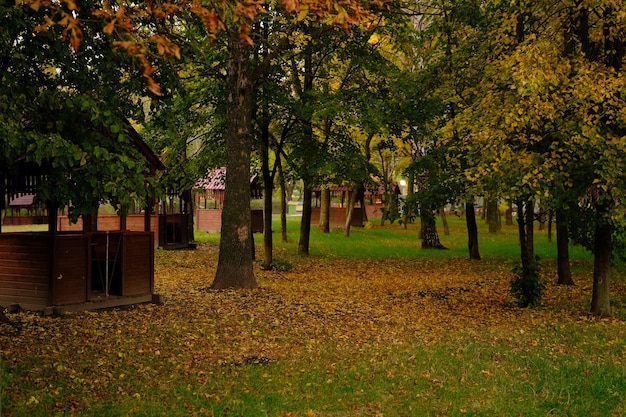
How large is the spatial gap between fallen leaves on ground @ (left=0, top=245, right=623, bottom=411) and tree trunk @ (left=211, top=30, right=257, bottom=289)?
0.63 meters

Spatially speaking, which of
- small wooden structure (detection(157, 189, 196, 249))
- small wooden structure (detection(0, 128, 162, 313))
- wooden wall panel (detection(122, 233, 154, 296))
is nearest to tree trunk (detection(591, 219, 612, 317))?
small wooden structure (detection(0, 128, 162, 313))

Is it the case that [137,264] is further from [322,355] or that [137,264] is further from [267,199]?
[267,199]

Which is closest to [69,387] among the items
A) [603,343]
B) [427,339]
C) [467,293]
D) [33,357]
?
[33,357]

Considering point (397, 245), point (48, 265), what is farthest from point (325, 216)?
point (48, 265)

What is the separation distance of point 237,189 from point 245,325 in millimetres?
4749

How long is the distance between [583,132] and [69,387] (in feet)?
26.3

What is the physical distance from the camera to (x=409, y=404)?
21.2 ft

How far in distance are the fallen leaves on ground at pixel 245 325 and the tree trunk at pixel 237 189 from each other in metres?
0.63

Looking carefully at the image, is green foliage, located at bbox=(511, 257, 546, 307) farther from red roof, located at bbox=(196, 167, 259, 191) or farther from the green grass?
red roof, located at bbox=(196, 167, 259, 191)

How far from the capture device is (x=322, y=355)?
8.57 metres

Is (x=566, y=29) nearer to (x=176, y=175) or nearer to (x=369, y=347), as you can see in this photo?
(x=369, y=347)

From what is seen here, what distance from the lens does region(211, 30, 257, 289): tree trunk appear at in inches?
572

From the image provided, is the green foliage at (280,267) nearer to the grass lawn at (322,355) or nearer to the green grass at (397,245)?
the grass lawn at (322,355)

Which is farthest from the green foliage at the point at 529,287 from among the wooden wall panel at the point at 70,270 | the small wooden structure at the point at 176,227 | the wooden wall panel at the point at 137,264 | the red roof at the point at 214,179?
the small wooden structure at the point at 176,227
